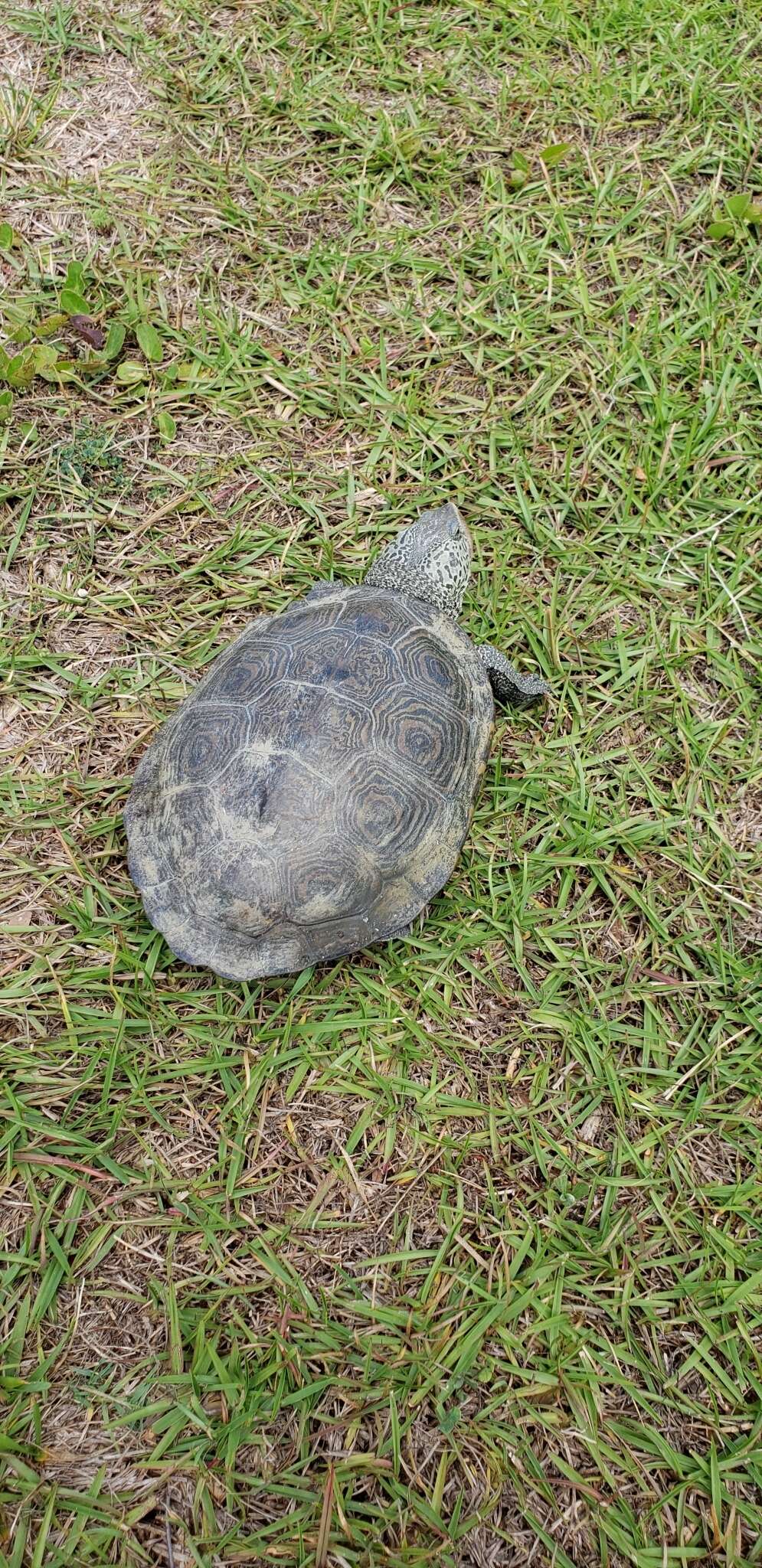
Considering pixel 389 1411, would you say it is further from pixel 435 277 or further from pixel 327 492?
pixel 435 277

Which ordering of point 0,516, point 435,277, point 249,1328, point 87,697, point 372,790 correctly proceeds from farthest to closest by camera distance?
point 435,277
point 0,516
point 87,697
point 372,790
point 249,1328

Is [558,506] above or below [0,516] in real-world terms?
above

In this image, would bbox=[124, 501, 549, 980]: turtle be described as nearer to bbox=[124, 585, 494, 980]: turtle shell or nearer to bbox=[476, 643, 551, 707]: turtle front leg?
bbox=[124, 585, 494, 980]: turtle shell

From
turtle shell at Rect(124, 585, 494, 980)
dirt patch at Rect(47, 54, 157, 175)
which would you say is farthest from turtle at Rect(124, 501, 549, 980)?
dirt patch at Rect(47, 54, 157, 175)

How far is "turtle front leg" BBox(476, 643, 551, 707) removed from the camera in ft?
8.98

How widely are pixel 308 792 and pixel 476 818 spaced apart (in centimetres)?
63

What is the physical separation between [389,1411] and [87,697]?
1991mm

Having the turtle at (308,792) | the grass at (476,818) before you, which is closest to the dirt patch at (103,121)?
the grass at (476,818)

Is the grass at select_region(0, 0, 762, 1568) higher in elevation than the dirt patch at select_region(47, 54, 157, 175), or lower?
lower

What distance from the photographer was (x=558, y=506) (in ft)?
10.1

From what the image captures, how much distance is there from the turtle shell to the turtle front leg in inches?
9.1

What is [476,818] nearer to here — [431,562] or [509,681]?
[509,681]

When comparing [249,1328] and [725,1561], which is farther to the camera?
[249,1328]

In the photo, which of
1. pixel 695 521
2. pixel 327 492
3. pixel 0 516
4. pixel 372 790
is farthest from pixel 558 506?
pixel 0 516
